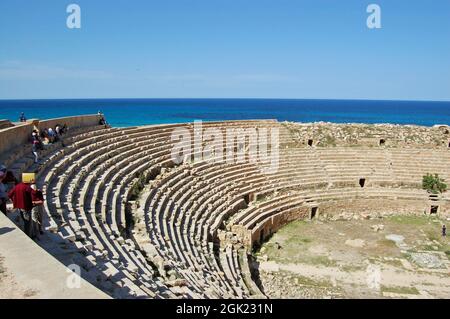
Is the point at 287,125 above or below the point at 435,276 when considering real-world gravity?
above

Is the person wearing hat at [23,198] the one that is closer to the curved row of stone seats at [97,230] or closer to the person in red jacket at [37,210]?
the person in red jacket at [37,210]

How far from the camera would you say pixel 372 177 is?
26.9 m

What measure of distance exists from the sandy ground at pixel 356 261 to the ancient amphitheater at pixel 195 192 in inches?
41.6

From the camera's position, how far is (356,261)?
17.3 metres

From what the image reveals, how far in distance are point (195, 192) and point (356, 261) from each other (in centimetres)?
797

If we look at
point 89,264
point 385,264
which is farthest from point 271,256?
point 89,264

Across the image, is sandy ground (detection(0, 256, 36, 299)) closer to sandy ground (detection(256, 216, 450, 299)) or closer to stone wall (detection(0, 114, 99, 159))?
stone wall (detection(0, 114, 99, 159))

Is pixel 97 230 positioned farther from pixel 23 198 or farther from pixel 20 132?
pixel 20 132

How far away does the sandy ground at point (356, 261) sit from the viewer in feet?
48.5

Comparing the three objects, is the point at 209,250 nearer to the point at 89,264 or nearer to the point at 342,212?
the point at 89,264

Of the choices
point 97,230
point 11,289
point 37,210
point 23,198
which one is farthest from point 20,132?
point 11,289
